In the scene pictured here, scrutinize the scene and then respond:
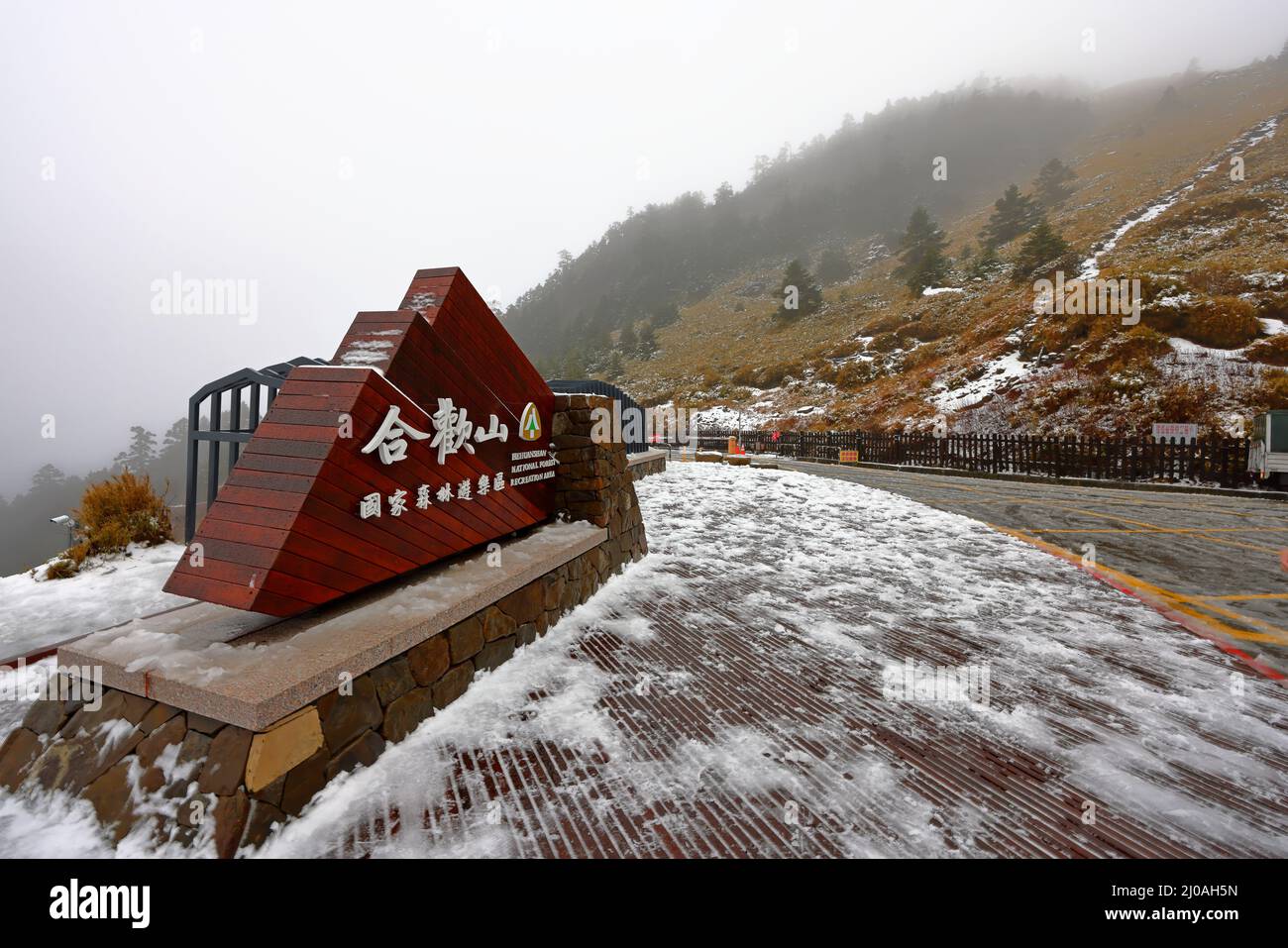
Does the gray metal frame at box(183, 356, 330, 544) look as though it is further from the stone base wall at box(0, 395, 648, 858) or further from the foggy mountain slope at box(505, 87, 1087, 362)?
the foggy mountain slope at box(505, 87, 1087, 362)

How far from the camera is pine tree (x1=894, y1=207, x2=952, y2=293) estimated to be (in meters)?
40.8

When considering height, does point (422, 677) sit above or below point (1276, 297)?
below

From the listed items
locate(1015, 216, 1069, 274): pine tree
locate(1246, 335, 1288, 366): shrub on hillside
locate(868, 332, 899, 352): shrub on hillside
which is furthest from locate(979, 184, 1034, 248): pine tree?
locate(1246, 335, 1288, 366): shrub on hillside

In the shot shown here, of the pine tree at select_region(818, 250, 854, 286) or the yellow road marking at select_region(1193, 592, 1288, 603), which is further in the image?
the pine tree at select_region(818, 250, 854, 286)

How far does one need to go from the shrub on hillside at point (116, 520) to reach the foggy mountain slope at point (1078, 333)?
24022 mm

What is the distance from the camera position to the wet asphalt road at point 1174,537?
182 inches

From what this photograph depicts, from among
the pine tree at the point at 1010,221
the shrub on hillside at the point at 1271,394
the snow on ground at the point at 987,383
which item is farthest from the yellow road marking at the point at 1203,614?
the pine tree at the point at 1010,221

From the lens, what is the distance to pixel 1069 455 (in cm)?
1410

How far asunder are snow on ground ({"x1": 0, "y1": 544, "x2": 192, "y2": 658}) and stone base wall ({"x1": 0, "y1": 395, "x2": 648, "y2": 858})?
9.72ft

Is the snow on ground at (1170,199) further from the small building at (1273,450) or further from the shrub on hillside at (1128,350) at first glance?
the small building at (1273,450)

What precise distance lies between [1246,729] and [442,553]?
5.14 m

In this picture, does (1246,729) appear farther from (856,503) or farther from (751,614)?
(856,503)

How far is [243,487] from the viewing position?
9.71ft
